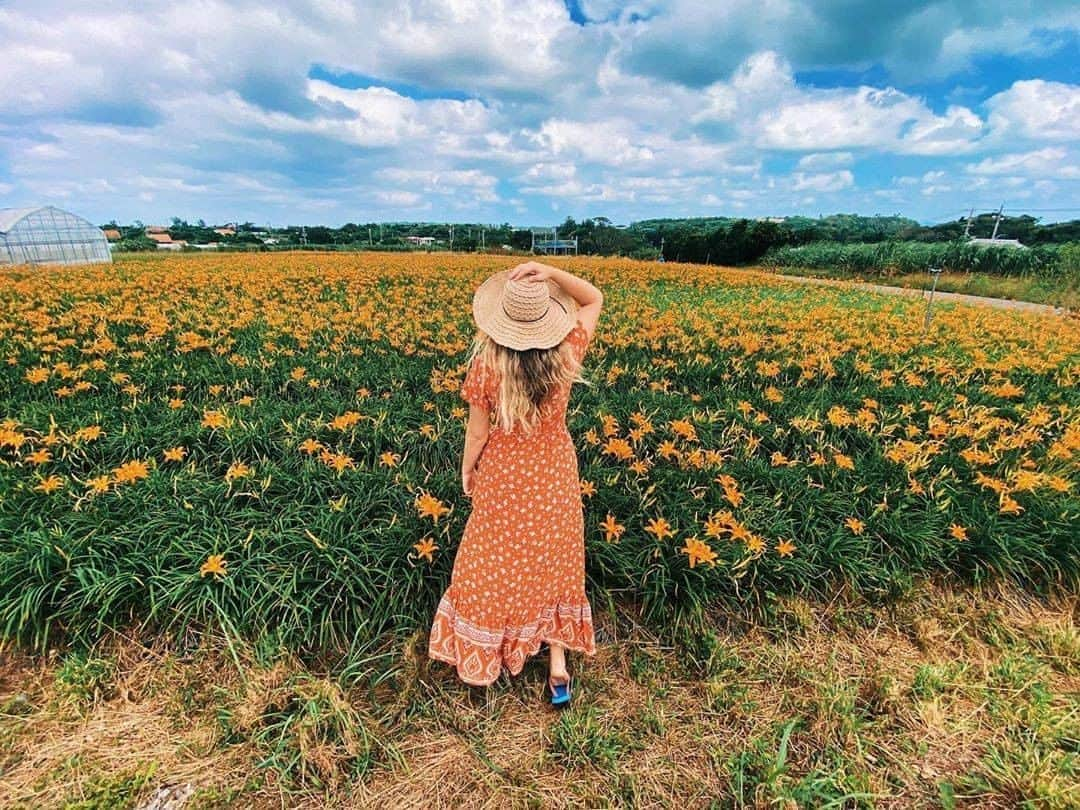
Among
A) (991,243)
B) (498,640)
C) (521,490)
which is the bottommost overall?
(498,640)

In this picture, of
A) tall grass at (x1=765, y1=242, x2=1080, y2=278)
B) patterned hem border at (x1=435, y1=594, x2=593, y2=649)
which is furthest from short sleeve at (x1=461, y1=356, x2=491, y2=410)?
tall grass at (x1=765, y1=242, x2=1080, y2=278)

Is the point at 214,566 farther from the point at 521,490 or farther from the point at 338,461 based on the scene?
the point at 521,490

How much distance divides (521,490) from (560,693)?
90 centimetres

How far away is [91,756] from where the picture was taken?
1768mm

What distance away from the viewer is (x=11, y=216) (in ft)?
67.1

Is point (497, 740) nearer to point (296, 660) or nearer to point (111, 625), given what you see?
point (296, 660)

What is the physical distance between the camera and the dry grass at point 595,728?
175 cm

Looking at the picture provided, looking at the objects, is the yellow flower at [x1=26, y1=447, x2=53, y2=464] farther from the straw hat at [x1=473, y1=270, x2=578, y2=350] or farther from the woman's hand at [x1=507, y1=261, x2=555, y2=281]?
the woman's hand at [x1=507, y1=261, x2=555, y2=281]

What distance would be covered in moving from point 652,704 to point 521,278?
1832 mm

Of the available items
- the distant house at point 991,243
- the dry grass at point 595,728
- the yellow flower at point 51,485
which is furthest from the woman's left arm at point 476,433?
the distant house at point 991,243

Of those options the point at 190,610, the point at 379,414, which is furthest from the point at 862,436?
the point at 190,610

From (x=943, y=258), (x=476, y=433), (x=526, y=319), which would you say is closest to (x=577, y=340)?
(x=526, y=319)

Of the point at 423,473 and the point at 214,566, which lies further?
the point at 423,473

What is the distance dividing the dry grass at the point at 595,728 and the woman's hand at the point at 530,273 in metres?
1.64
